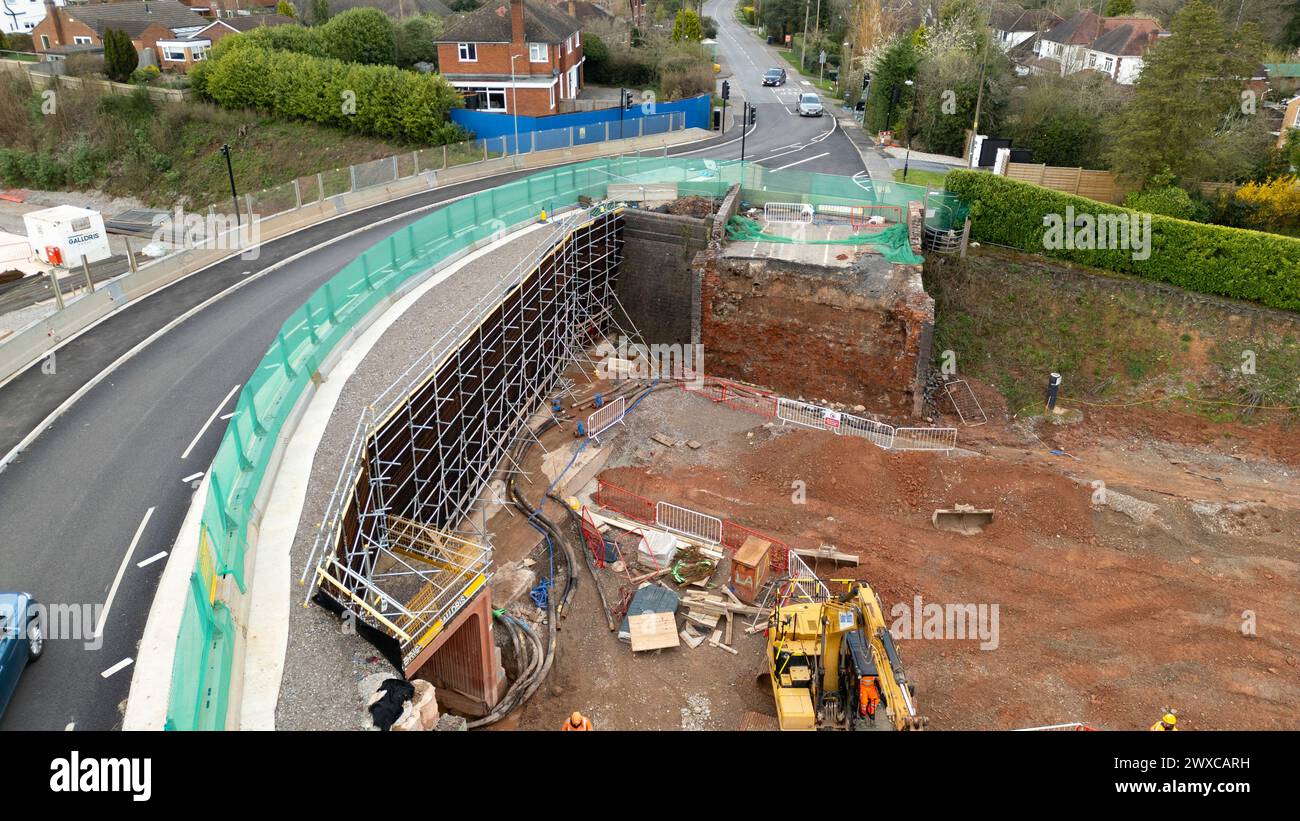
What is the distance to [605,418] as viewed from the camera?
907 inches

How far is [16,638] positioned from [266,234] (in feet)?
59.3

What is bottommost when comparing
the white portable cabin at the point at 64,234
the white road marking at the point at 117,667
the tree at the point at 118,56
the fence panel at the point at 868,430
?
the fence panel at the point at 868,430

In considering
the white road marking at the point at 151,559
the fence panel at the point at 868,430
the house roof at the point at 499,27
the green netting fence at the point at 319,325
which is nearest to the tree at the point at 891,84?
the green netting fence at the point at 319,325

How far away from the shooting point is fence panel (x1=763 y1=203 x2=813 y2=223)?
95.0 feet

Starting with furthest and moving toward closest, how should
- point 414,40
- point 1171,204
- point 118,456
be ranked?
point 414,40 < point 1171,204 < point 118,456

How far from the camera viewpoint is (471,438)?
20.3 metres

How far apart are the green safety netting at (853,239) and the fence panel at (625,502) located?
10.2 m

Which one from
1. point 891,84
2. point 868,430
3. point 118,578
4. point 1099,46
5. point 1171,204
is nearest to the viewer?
point 118,578

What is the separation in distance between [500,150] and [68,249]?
16784 millimetres

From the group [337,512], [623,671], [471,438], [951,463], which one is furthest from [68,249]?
[951,463]

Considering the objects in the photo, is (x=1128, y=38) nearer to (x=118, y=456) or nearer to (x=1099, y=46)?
(x=1099, y=46)

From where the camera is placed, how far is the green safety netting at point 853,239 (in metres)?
25.9

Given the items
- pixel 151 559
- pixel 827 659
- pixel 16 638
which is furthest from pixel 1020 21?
pixel 16 638

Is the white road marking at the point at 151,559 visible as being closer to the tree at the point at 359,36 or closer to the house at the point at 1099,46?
the house at the point at 1099,46
